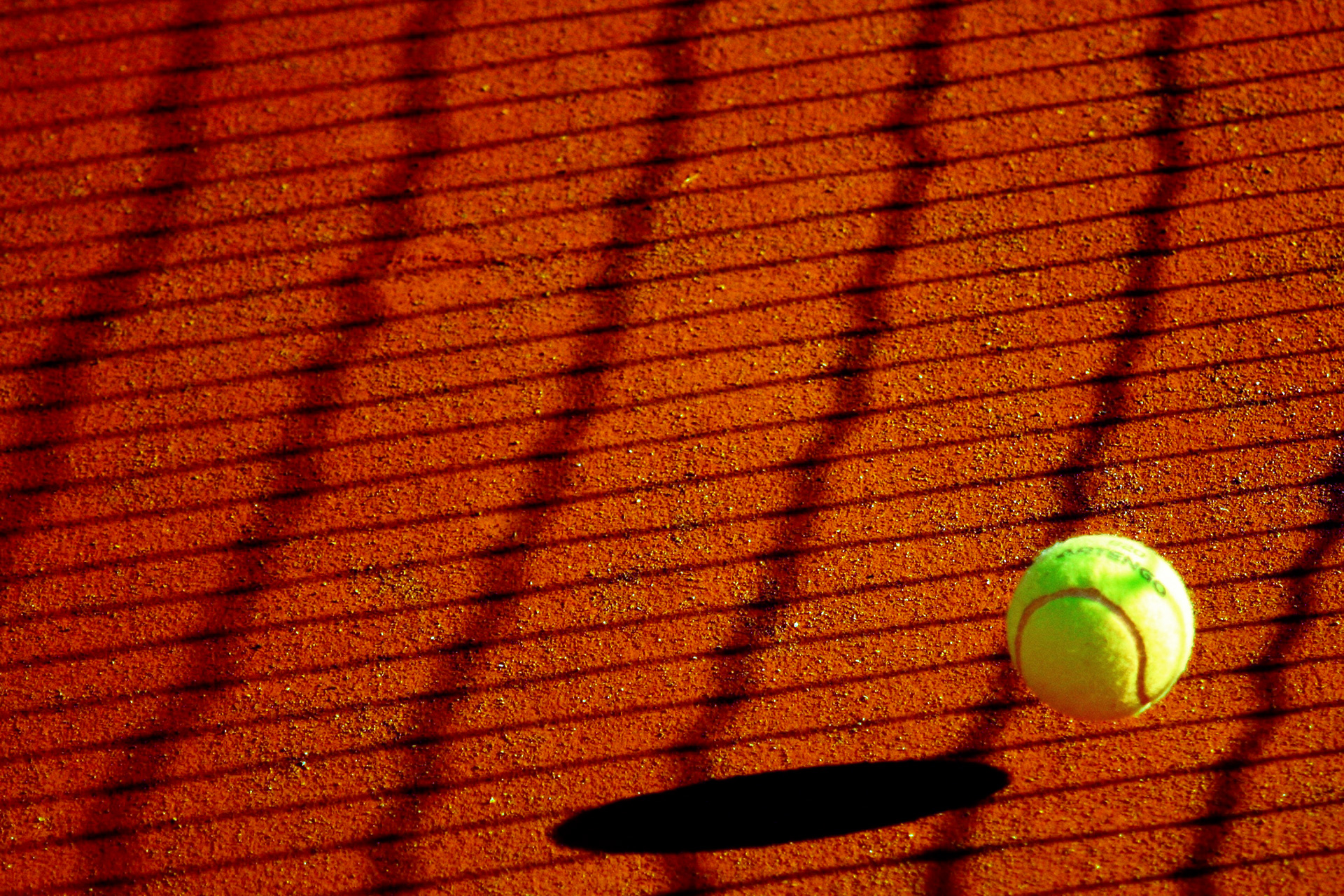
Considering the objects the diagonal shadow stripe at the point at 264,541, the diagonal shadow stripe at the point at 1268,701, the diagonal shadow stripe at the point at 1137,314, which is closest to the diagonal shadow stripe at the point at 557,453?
the diagonal shadow stripe at the point at 264,541

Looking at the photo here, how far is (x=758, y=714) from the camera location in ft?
12.3

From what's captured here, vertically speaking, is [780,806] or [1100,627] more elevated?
[1100,627]

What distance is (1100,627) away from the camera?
3242 millimetres

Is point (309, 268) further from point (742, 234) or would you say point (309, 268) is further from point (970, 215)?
point (970, 215)

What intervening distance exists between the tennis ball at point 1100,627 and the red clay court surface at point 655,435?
352 millimetres

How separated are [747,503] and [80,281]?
262 centimetres

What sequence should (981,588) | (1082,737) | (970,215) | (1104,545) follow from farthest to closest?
1. (970,215)
2. (981,588)
3. (1082,737)
4. (1104,545)

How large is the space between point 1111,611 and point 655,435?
1.62 meters

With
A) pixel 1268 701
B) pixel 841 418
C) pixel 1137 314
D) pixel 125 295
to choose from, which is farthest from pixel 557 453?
pixel 1268 701

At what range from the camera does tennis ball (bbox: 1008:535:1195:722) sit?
10.7 feet

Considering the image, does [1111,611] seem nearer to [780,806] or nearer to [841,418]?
[780,806]

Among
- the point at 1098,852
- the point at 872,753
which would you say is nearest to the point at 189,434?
the point at 872,753

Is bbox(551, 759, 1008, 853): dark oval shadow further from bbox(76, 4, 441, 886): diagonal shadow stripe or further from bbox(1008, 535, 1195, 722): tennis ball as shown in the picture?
bbox(76, 4, 441, 886): diagonal shadow stripe

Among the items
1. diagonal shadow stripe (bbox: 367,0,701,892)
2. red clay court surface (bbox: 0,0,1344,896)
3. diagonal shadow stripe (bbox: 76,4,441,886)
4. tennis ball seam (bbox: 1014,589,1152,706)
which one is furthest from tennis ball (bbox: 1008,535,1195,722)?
diagonal shadow stripe (bbox: 76,4,441,886)
